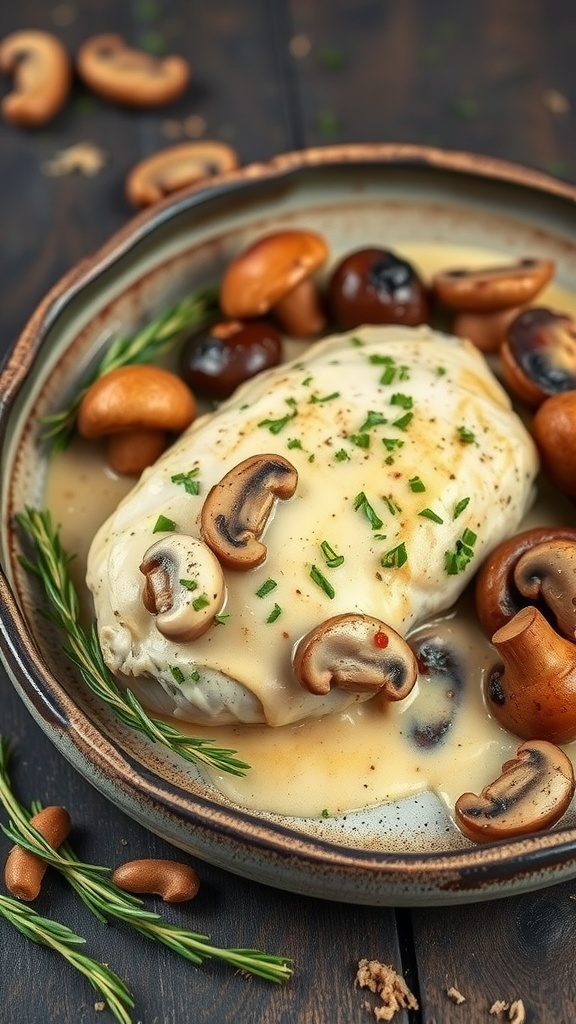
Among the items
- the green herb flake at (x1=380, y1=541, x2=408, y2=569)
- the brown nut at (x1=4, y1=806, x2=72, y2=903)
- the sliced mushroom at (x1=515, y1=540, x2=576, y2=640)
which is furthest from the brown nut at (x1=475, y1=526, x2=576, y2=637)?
the brown nut at (x1=4, y1=806, x2=72, y2=903)

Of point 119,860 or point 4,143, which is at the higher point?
point 4,143

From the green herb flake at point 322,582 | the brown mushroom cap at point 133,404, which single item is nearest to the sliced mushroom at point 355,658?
the green herb flake at point 322,582

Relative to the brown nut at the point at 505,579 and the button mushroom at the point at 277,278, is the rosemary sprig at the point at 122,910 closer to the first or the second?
the brown nut at the point at 505,579

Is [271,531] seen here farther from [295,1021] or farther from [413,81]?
[413,81]

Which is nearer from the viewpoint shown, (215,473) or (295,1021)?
(295,1021)

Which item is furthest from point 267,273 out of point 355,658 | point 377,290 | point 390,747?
point 390,747

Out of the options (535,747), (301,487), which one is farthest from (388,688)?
(301,487)

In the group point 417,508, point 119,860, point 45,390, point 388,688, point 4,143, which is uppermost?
point 4,143

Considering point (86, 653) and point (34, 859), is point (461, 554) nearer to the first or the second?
point (86, 653)
